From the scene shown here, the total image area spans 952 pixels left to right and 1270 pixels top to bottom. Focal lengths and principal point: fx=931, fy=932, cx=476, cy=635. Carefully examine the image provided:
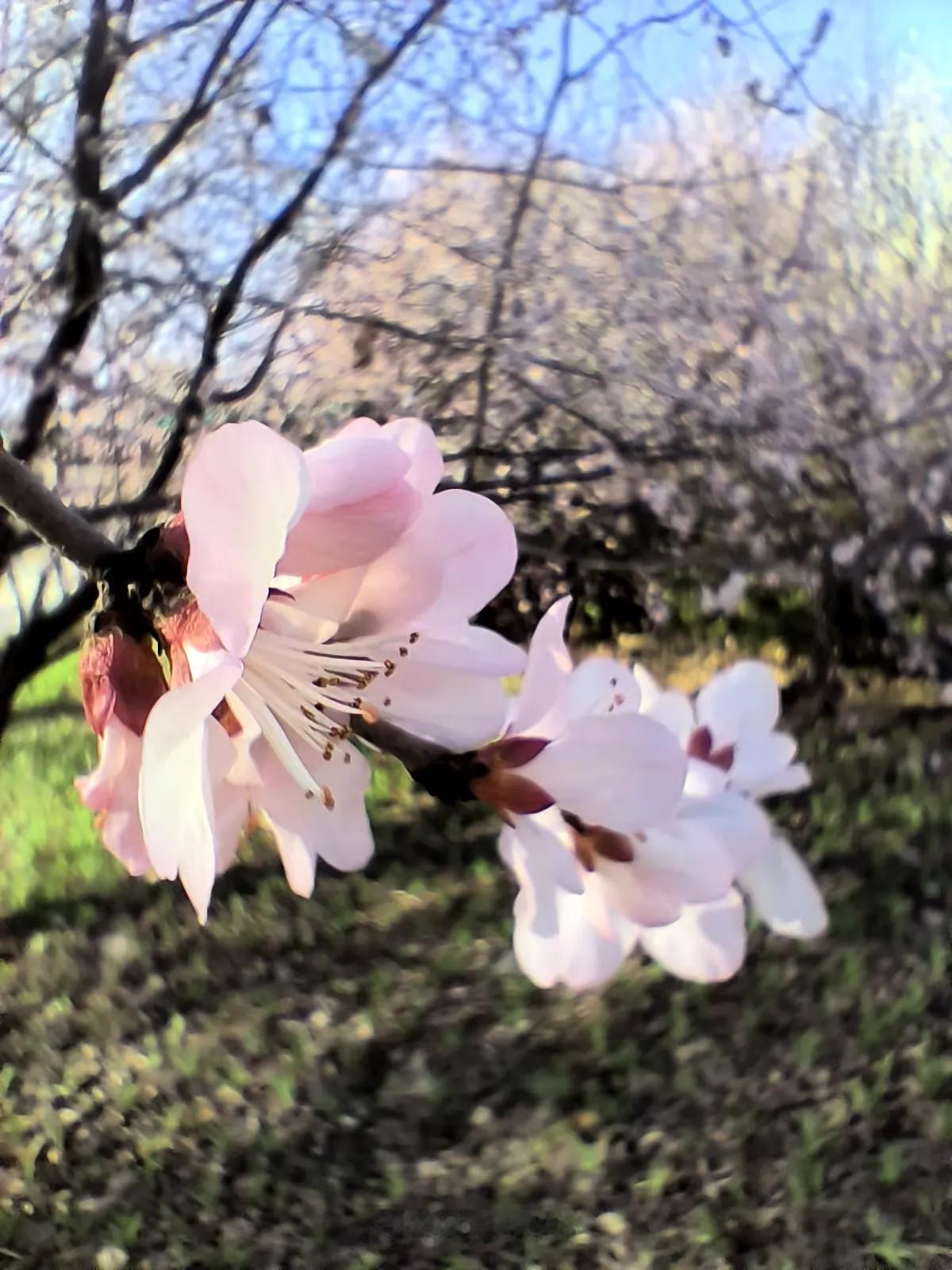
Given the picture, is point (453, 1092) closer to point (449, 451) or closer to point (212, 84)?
point (449, 451)

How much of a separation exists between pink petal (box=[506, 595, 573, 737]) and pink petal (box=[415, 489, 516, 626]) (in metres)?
0.03

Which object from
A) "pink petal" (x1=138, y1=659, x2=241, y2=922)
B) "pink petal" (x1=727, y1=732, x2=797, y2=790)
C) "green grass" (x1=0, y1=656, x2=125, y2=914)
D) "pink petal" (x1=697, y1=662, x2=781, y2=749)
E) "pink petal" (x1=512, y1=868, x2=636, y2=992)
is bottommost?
"pink petal" (x1=138, y1=659, x2=241, y2=922)

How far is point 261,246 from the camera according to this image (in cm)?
88

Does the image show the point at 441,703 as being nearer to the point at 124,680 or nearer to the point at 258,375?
the point at 124,680

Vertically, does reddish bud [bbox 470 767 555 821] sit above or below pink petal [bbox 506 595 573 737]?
below

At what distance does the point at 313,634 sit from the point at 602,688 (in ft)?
0.38

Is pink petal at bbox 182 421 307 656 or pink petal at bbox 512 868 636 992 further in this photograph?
pink petal at bbox 512 868 636 992

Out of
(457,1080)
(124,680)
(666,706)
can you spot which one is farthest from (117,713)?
(457,1080)

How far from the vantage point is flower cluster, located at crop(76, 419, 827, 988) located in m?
0.13

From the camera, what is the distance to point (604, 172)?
36.4 inches

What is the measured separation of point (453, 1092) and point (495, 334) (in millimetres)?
726

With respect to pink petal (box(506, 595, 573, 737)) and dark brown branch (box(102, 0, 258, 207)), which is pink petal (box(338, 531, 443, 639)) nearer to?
pink petal (box(506, 595, 573, 737))

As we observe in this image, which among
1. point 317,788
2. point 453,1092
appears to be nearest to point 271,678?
point 317,788

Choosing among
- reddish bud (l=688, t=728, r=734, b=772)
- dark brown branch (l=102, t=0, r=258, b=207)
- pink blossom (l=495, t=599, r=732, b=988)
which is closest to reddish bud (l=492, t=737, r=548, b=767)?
pink blossom (l=495, t=599, r=732, b=988)
